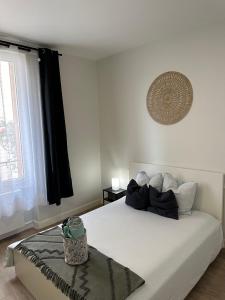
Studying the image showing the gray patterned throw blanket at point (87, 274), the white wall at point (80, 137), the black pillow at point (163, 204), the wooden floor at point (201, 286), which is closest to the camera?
the gray patterned throw blanket at point (87, 274)

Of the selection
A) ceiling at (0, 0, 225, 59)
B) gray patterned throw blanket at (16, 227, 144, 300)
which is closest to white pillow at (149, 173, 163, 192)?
gray patterned throw blanket at (16, 227, 144, 300)

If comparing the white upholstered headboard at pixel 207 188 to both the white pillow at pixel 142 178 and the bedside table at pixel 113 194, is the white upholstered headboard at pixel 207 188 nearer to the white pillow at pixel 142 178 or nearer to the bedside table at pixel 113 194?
the white pillow at pixel 142 178

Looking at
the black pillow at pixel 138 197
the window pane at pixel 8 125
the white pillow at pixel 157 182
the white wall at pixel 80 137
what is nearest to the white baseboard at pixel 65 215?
the white wall at pixel 80 137

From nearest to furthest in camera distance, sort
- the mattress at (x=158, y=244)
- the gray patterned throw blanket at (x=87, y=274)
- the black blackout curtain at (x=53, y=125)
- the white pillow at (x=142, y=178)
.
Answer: the gray patterned throw blanket at (x=87, y=274)
the mattress at (x=158, y=244)
the white pillow at (x=142, y=178)
the black blackout curtain at (x=53, y=125)

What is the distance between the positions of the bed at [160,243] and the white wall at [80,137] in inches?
40.3

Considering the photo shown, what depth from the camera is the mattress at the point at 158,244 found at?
Result: 64.7 inches

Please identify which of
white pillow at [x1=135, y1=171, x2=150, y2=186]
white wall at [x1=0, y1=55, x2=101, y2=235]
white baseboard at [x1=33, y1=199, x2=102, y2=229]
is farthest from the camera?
white wall at [x1=0, y1=55, x2=101, y2=235]

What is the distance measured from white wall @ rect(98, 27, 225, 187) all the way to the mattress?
77cm

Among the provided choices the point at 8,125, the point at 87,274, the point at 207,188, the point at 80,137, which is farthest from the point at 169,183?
the point at 8,125

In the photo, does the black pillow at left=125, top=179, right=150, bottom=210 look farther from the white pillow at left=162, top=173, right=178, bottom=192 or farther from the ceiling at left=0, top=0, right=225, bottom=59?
the ceiling at left=0, top=0, right=225, bottom=59

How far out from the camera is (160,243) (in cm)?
197

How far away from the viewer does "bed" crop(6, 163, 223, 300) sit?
167cm

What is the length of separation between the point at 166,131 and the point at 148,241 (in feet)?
4.82

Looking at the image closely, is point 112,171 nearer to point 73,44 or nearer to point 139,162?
point 139,162
